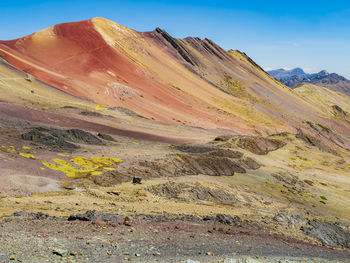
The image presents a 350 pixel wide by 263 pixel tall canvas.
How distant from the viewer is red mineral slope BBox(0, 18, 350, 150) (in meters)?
75.6

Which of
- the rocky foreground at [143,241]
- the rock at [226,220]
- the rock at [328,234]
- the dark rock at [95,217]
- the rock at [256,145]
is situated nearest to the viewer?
the rocky foreground at [143,241]

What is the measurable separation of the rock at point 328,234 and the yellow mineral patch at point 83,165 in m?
18.1

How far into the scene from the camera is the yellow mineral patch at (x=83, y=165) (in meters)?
30.3

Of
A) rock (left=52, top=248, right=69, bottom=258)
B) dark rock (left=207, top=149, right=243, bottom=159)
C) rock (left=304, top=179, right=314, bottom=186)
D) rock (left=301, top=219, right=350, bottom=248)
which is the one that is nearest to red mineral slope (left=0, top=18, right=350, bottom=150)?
dark rock (left=207, top=149, right=243, bottom=159)

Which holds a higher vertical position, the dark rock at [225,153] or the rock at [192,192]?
the dark rock at [225,153]

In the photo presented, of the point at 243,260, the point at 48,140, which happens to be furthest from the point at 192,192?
the point at 48,140

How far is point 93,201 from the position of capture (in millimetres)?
23484

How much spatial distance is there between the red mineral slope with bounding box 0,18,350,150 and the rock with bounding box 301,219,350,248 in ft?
159

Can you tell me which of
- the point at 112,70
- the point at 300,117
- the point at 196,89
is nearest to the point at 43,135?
the point at 112,70

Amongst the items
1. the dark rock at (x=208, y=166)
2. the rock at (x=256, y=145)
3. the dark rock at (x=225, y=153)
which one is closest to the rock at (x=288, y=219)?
the dark rock at (x=208, y=166)

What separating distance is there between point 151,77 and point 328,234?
72186mm

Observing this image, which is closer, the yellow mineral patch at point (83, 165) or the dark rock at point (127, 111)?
the yellow mineral patch at point (83, 165)

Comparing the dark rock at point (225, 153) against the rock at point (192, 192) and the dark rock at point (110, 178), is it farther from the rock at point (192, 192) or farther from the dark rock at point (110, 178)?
the dark rock at point (110, 178)

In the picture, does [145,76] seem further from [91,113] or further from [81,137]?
[81,137]
